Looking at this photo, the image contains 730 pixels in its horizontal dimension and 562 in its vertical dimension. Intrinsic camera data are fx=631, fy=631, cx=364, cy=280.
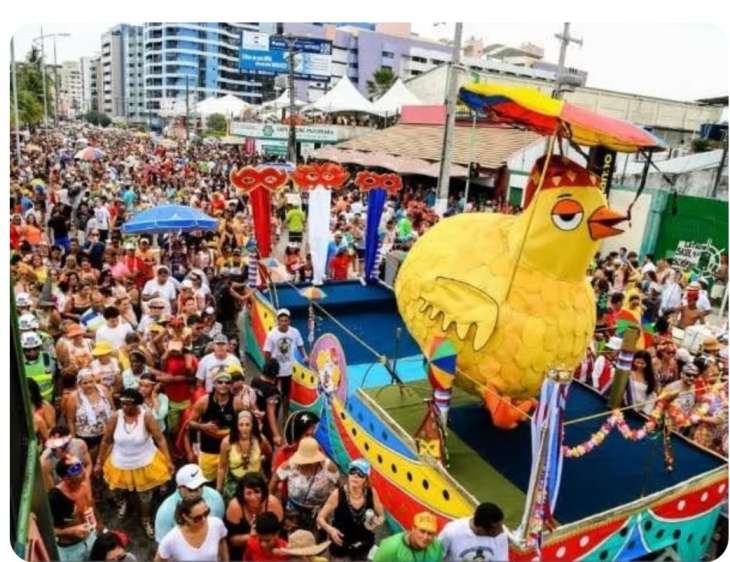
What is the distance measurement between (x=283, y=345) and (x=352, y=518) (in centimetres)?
268

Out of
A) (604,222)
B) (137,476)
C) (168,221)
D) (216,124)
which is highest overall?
(604,222)

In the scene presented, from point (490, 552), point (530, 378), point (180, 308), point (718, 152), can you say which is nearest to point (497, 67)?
point (718, 152)

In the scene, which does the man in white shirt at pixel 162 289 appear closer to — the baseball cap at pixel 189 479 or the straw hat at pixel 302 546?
the baseball cap at pixel 189 479

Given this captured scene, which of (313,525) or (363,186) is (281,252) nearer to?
(363,186)

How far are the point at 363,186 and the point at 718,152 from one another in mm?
11333

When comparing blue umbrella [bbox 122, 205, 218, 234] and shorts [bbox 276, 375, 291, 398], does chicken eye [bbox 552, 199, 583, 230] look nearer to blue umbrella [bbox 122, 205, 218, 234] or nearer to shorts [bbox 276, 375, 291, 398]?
shorts [bbox 276, 375, 291, 398]

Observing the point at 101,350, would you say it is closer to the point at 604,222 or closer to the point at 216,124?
the point at 604,222

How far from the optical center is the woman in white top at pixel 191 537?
3.42 metres

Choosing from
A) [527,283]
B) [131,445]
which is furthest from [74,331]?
[527,283]

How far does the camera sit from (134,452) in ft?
14.9

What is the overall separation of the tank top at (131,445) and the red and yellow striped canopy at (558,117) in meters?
3.27

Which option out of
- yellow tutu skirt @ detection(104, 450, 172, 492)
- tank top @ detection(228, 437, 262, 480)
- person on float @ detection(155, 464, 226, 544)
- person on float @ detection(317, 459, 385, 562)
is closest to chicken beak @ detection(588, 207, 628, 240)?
person on float @ detection(317, 459, 385, 562)

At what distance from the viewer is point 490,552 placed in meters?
3.56

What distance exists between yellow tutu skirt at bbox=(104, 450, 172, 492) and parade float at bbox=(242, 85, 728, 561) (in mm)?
1614
